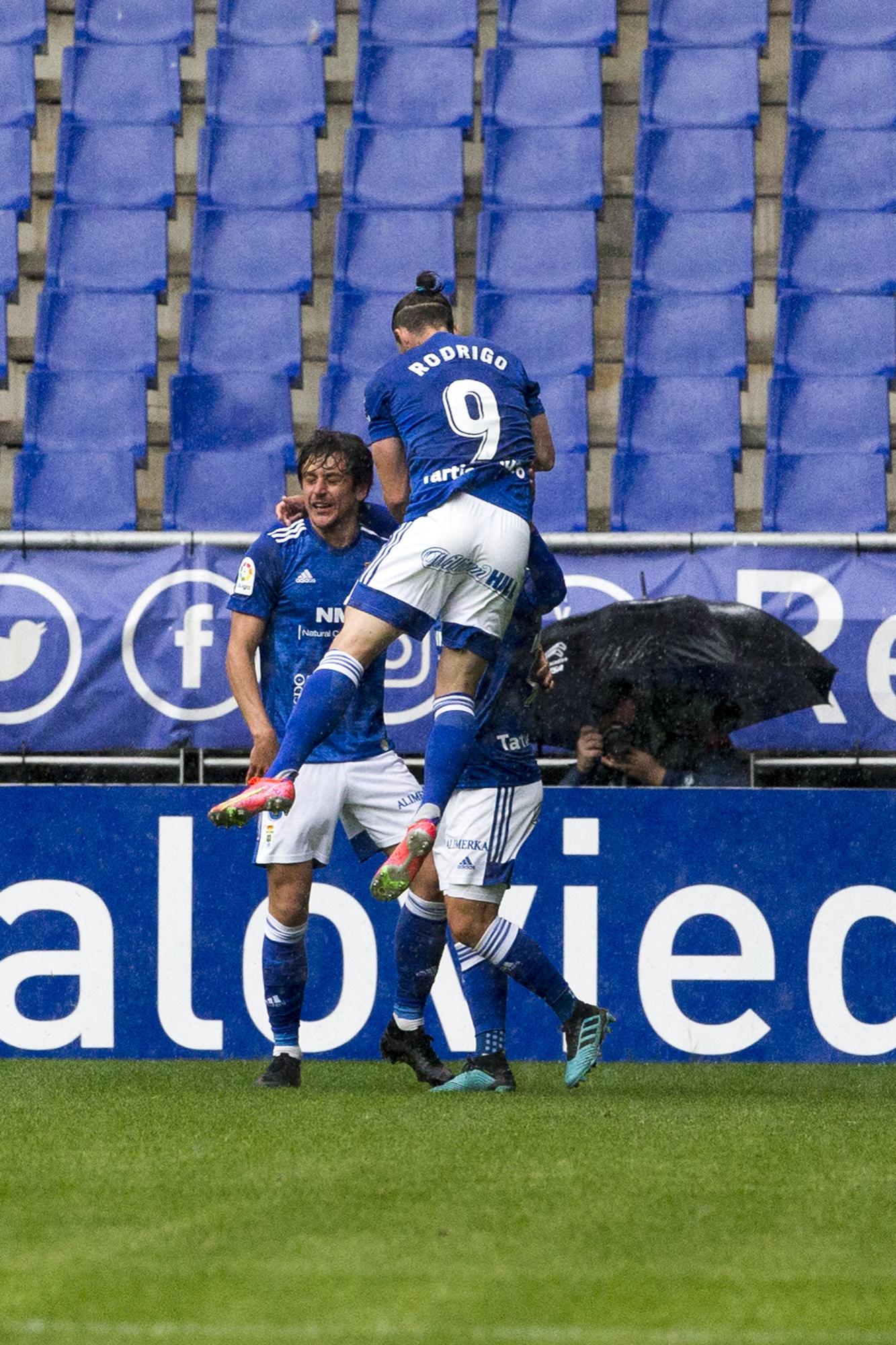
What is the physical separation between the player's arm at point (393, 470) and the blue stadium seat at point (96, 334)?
5.18m

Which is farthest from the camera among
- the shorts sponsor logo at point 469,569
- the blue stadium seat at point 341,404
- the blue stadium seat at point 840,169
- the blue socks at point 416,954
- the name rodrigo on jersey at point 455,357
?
the blue stadium seat at point 840,169

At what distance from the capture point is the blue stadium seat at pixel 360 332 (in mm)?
10031

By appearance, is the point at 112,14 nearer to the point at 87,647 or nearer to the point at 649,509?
the point at 649,509

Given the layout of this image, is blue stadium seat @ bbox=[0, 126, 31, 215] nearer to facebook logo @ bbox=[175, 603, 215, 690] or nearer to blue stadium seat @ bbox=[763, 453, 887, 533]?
blue stadium seat @ bbox=[763, 453, 887, 533]

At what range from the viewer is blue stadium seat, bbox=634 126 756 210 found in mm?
10734

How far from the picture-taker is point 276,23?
1153cm

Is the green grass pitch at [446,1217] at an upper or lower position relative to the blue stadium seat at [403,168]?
lower

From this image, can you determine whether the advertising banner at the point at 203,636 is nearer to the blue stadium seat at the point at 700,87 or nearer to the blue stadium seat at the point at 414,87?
the blue stadium seat at the point at 700,87

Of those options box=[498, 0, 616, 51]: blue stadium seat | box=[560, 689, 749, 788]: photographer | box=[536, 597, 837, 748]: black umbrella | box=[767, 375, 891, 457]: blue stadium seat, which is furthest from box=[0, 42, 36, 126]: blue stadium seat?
box=[560, 689, 749, 788]: photographer

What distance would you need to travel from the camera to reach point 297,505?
212 inches

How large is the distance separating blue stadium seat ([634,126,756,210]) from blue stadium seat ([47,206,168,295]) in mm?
2678

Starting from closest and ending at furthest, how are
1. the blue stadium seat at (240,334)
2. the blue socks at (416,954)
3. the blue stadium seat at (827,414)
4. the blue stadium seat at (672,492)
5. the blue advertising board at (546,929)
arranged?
1. the blue socks at (416,954)
2. the blue advertising board at (546,929)
3. the blue stadium seat at (672,492)
4. the blue stadium seat at (827,414)
5. the blue stadium seat at (240,334)

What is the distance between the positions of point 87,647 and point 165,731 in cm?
41

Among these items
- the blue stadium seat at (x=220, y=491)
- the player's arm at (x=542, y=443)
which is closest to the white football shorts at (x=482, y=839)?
the player's arm at (x=542, y=443)
